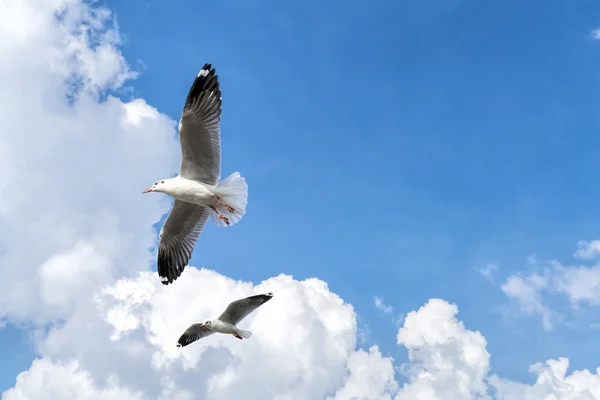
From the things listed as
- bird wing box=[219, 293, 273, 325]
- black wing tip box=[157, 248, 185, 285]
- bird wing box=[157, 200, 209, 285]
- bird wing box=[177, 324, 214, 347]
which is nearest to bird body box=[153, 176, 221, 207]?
bird wing box=[157, 200, 209, 285]

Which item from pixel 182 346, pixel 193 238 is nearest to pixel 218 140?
pixel 193 238

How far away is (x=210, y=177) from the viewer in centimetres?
1206

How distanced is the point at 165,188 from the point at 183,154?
0.69m

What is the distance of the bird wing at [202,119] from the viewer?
11398 millimetres

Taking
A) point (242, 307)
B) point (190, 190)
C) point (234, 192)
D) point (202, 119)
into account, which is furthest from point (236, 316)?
point (202, 119)

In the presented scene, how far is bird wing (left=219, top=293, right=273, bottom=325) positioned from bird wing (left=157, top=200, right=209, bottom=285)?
1333mm

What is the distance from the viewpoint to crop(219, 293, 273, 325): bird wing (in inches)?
547

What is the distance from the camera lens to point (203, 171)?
1202 cm

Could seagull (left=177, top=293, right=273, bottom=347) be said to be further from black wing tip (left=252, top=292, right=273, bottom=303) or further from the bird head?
the bird head

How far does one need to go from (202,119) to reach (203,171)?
1020 mm

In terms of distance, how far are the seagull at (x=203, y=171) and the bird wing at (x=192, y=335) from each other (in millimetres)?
3413

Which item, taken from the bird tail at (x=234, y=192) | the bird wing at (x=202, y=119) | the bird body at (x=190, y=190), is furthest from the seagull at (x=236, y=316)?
the bird wing at (x=202, y=119)

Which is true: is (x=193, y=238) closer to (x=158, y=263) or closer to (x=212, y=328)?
(x=158, y=263)

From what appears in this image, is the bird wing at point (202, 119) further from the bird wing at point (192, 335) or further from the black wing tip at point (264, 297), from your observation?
the bird wing at point (192, 335)
